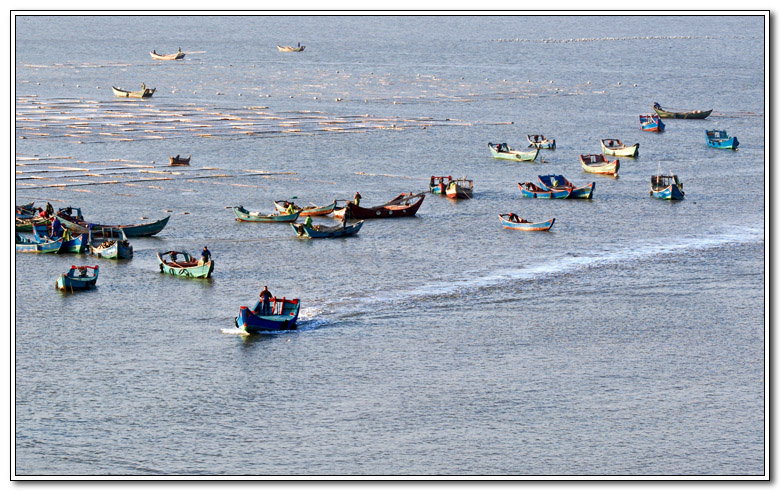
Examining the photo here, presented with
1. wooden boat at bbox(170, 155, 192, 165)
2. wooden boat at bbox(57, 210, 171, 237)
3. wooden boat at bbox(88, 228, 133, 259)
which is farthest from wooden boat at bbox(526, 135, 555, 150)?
wooden boat at bbox(88, 228, 133, 259)

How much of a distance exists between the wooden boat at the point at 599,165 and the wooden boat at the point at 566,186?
968cm

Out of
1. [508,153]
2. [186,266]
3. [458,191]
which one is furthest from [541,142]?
[186,266]

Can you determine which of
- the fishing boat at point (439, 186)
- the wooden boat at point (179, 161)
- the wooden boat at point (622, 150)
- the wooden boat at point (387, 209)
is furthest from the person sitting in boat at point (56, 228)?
the wooden boat at point (622, 150)

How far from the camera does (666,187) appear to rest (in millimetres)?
111625

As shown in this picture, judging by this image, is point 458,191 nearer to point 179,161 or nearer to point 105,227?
point 179,161

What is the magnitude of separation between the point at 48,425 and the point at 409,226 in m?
46.9

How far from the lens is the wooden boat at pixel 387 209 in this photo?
3922 inches

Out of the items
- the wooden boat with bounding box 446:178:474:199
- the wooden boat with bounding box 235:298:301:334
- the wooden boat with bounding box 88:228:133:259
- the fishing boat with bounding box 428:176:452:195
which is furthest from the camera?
the fishing boat with bounding box 428:176:452:195

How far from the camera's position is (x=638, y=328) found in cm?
7212

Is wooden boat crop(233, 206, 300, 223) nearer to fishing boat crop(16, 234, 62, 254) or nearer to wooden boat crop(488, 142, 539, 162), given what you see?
fishing boat crop(16, 234, 62, 254)

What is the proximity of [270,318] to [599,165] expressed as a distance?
63.8 m

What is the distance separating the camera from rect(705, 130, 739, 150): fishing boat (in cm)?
14225

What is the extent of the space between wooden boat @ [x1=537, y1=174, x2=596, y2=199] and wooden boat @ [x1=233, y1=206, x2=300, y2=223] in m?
25.9
